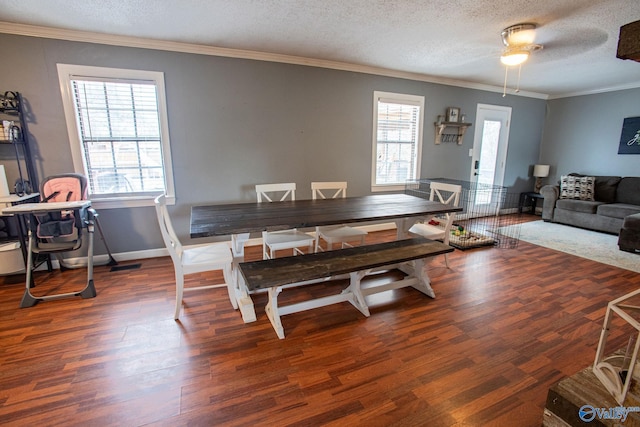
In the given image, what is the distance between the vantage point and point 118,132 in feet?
10.4

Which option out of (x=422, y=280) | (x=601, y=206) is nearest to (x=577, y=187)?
(x=601, y=206)

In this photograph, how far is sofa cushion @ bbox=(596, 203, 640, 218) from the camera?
4232 millimetres

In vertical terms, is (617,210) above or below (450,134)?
below

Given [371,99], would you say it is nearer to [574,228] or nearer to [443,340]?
[443,340]

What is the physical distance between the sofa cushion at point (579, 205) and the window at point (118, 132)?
247 inches

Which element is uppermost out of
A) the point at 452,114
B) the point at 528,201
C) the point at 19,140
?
the point at 452,114

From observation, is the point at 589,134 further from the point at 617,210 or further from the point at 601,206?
the point at 617,210

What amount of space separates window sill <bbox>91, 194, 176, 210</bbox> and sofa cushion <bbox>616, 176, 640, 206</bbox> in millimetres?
6995

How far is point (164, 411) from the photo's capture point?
1.46 metres

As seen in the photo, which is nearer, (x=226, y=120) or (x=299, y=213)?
(x=299, y=213)

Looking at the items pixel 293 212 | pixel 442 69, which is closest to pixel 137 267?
pixel 293 212

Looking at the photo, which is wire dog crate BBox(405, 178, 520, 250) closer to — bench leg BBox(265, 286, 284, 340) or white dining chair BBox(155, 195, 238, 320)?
bench leg BBox(265, 286, 284, 340)

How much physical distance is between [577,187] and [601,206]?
594 mm

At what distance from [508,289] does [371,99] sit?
3.05 m
